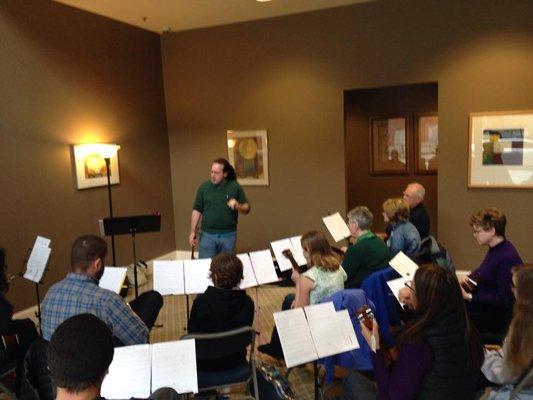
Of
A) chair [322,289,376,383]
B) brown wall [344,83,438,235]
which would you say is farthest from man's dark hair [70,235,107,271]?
brown wall [344,83,438,235]

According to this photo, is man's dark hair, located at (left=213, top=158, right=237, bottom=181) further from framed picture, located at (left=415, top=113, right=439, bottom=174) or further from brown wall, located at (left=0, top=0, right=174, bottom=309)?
framed picture, located at (left=415, top=113, right=439, bottom=174)

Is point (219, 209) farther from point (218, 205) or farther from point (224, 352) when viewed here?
point (224, 352)

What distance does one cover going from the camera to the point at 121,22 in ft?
18.6

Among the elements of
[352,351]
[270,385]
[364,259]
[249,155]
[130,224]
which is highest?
[249,155]

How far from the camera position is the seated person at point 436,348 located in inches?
68.5

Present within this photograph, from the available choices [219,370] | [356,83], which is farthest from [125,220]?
[356,83]

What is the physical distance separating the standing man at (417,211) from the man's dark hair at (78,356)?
3626 millimetres

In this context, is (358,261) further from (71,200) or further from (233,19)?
(233,19)

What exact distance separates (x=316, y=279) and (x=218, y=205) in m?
1.81

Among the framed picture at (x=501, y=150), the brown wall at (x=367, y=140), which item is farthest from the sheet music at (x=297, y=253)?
the brown wall at (x=367, y=140)

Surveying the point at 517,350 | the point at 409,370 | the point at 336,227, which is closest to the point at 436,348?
the point at 409,370

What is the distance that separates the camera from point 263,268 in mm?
3357

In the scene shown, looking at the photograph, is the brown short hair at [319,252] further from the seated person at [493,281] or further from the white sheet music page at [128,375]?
the white sheet music page at [128,375]

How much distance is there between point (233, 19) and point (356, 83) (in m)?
1.83
